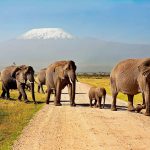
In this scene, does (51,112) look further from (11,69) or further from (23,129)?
(11,69)

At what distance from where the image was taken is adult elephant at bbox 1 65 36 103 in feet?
117

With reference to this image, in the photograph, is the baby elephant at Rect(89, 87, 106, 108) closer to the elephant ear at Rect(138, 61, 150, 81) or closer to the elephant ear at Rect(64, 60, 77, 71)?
the elephant ear at Rect(64, 60, 77, 71)

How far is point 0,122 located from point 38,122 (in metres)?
1.86

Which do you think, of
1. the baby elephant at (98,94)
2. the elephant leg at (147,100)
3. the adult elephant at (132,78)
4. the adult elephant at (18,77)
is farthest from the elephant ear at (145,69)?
the adult elephant at (18,77)

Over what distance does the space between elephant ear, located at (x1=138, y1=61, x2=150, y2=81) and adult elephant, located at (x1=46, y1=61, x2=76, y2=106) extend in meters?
6.37

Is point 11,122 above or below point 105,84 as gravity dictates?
above

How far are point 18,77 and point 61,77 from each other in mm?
5614

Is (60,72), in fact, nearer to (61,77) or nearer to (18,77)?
(61,77)

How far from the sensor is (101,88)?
104ft

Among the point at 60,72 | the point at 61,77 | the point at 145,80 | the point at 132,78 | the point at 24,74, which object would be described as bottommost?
the point at 24,74

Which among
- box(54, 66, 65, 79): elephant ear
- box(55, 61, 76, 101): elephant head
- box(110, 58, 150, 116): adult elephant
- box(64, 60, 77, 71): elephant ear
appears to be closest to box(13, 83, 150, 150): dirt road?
box(110, 58, 150, 116): adult elephant

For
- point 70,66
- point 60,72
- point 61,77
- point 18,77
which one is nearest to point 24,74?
point 18,77

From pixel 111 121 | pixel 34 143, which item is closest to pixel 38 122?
pixel 111 121

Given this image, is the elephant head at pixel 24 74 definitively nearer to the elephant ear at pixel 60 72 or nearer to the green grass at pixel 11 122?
the elephant ear at pixel 60 72
